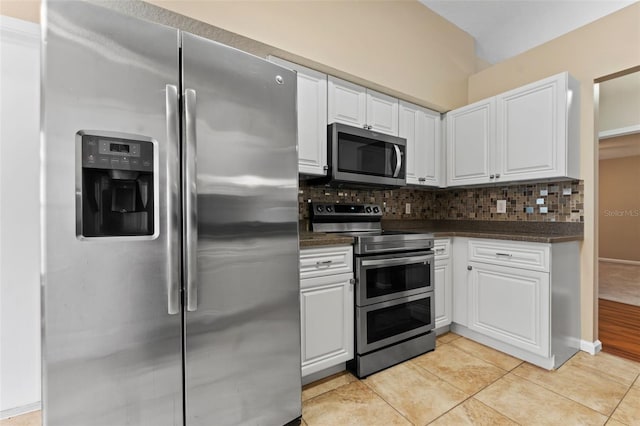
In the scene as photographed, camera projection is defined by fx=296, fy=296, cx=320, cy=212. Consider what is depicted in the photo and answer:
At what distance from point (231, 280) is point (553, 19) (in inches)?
142

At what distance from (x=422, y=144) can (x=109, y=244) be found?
2664mm

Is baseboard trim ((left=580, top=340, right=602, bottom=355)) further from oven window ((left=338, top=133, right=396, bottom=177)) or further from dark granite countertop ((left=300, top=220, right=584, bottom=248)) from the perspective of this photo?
oven window ((left=338, top=133, right=396, bottom=177))

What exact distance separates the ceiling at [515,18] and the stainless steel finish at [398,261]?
2440mm

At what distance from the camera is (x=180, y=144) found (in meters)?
1.14

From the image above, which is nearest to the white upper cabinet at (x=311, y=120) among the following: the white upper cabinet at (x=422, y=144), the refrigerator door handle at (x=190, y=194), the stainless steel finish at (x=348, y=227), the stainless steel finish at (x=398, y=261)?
the stainless steel finish at (x=348, y=227)

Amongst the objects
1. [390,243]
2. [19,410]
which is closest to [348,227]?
[390,243]

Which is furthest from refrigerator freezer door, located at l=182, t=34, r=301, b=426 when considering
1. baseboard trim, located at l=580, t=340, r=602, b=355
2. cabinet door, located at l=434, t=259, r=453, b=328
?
baseboard trim, located at l=580, t=340, r=602, b=355

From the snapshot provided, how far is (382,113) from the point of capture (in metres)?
2.59

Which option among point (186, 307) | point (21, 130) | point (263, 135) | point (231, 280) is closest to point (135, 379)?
point (186, 307)

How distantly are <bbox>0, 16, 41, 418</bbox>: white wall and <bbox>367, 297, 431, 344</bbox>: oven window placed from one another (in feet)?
6.35

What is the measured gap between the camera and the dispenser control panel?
1.00 metres

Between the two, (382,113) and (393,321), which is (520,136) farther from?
(393,321)

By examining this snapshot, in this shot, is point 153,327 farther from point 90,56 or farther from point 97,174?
point 90,56

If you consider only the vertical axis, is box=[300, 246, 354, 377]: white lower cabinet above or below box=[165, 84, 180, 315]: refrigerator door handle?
below
